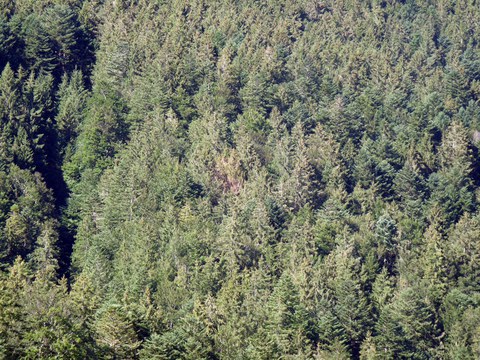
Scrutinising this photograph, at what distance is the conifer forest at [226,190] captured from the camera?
225 feet

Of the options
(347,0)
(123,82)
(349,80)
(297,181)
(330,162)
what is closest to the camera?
(297,181)

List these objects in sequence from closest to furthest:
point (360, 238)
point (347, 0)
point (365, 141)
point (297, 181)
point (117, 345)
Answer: point (117, 345) < point (360, 238) < point (297, 181) < point (365, 141) < point (347, 0)

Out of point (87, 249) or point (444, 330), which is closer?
point (444, 330)

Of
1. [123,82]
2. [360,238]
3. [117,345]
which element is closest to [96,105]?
[123,82]

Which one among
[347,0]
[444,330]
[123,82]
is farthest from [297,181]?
[347,0]

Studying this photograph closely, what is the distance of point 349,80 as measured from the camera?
14275cm

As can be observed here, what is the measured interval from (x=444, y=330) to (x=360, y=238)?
1604cm

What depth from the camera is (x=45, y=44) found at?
131750 mm

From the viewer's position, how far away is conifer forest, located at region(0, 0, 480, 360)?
6844cm

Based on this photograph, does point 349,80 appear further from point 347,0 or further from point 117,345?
point 117,345

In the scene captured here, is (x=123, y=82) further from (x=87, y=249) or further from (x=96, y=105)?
(x=87, y=249)

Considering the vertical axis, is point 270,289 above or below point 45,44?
below

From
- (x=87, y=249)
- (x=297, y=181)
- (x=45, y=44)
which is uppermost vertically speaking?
(x=45, y=44)

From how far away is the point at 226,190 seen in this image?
104 m
